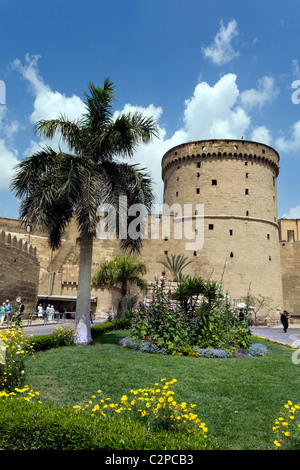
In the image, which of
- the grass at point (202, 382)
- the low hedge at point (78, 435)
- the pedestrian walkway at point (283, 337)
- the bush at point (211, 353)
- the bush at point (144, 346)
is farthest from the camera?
the pedestrian walkway at point (283, 337)

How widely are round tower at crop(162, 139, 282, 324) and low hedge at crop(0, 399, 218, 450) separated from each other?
33.3 meters

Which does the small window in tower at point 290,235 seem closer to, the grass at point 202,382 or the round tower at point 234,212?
the round tower at point 234,212

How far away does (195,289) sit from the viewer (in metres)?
11.5

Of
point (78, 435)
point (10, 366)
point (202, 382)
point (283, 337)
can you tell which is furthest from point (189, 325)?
point (283, 337)

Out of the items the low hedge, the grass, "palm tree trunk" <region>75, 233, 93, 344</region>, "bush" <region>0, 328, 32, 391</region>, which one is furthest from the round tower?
the low hedge

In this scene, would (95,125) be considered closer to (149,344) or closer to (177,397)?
(149,344)

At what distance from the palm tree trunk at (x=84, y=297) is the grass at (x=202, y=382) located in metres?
1.35

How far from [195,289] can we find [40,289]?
84.3 feet

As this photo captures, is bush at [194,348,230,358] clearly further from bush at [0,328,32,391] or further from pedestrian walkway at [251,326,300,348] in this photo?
pedestrian walkway at [251,326,300,348]

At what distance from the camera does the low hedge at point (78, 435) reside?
11.3 ft

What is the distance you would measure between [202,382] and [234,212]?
1260 inches

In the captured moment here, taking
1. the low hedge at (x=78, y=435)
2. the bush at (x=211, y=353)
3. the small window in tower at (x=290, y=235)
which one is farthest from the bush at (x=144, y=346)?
the small window in tower at (x=290, y=235)
